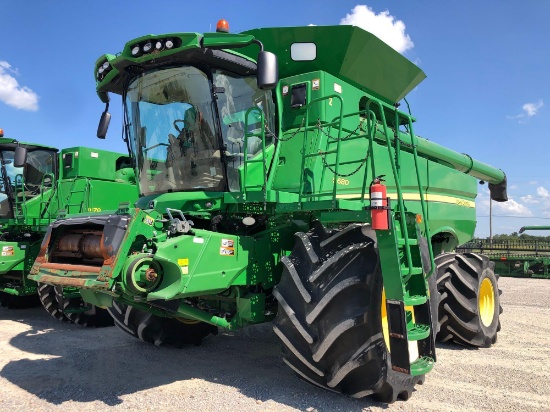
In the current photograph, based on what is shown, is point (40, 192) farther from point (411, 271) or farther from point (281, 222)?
point (411, 271)

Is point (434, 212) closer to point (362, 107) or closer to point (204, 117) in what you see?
point (362, 107)

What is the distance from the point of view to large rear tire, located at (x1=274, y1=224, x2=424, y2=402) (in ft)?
10.2

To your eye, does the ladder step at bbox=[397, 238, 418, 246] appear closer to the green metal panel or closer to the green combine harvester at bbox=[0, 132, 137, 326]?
the green metal panel

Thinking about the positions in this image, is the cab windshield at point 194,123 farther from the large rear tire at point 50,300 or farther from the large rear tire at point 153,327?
the large rear tire at point 50,300

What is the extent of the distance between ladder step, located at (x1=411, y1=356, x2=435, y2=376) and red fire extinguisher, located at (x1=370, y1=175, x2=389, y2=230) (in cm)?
98

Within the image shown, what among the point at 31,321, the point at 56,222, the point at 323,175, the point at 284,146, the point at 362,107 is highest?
the point at 362,107

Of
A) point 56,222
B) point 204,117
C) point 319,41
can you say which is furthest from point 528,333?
point 56,222

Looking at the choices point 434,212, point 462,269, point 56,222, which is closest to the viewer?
point 56,222

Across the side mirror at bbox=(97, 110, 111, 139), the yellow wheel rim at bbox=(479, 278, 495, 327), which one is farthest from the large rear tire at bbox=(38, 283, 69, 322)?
the yellow wheel rim at bbox=(479, 278, 495, 327)

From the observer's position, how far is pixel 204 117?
411 cm

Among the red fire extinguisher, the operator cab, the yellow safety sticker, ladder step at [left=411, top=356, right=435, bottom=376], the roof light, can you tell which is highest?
the roof light

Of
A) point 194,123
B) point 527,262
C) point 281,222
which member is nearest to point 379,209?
point 281,222

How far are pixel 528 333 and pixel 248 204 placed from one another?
446 centimetres

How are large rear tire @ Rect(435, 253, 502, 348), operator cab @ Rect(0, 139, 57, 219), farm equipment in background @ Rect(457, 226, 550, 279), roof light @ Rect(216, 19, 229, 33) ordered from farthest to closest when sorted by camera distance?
farm equipment in background @ Rect(457, 226, 550, 279) < operator cab @ Rect(0, 139, 57, 219) < large rear tire @ Rect(435, 253, 502, 348) < roof light @ Rect(216, 19, 229, 33)
